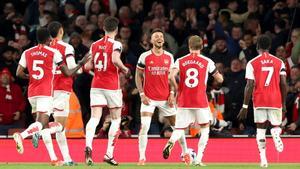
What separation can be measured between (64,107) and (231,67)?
6.64 m

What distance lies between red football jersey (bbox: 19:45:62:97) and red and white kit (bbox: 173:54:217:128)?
2.09 metres

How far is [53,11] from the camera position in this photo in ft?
99.4

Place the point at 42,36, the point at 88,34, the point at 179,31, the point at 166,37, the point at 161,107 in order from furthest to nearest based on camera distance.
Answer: the point at 179,31, the point at 166,37, the point at 88,34, the point at 161,107, the point at 42,36

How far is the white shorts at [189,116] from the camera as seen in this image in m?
21.8

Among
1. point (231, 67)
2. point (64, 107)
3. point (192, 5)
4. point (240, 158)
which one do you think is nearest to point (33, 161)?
point (64, 107)

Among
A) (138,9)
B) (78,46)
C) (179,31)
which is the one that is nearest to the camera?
(78,46)

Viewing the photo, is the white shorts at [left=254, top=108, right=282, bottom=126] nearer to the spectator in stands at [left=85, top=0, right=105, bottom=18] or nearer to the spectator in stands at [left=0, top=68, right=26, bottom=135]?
the spectator in stands at [left=0, top=68, right=26, bottom=135]

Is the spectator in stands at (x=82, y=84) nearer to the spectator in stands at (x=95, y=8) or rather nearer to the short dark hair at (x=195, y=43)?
the spectator in stands at (x=95, y=8)

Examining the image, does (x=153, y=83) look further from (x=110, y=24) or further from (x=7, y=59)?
(x=7, y=59)

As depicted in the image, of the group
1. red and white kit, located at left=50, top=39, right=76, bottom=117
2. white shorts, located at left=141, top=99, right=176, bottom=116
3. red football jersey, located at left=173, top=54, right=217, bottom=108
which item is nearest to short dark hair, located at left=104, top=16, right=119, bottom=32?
red and white kit, located at left=50, top=39, right=76, bottom=117

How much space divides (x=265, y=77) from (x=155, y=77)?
2.01 metres

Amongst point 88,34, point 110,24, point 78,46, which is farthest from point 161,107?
point 88,34

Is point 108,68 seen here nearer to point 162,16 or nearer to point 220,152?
point 220,152

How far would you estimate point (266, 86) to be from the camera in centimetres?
2198
